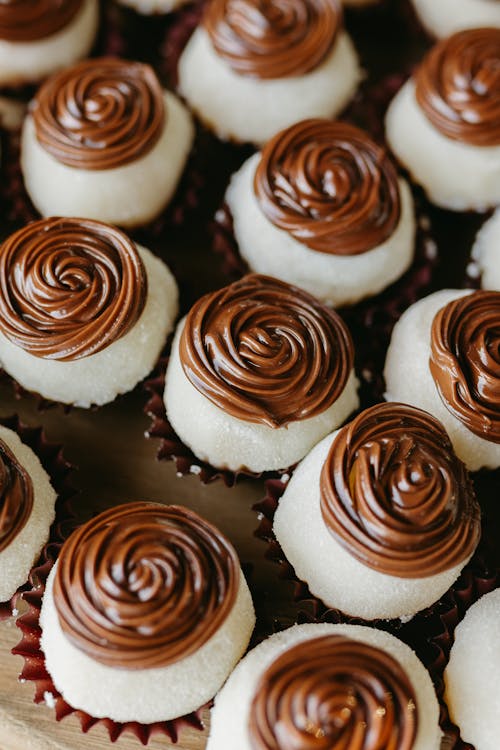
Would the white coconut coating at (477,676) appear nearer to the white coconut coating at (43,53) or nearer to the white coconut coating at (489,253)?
the white coconut coating at (489,253)

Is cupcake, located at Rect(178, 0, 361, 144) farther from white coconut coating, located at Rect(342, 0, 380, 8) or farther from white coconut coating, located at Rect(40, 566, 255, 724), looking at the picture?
white coconut coating, located at Rect(40, 566, 255, 724)

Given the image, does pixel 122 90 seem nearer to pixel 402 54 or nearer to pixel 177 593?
pixel 402 54

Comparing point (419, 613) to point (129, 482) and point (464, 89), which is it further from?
point (464, 89)

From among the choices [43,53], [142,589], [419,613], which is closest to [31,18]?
[43,53]

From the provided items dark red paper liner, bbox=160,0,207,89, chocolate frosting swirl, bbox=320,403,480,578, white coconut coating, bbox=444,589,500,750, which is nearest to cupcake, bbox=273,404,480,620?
chocolate frosting swirl, bbox=320,403,480,578

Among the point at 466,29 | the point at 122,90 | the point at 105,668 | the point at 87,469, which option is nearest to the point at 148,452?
the point at 87,469

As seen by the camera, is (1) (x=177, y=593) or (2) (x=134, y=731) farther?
(2) (x=134, y=731)
